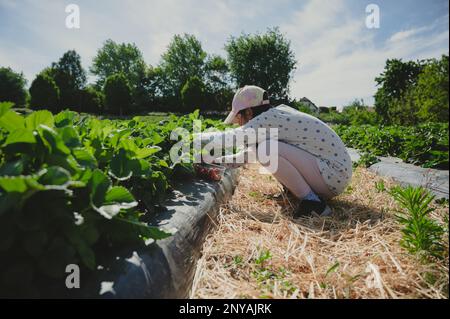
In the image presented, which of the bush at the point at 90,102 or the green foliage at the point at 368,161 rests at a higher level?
the bush at the point at 90,102

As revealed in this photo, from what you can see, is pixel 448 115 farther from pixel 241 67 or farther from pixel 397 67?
pixel 241 67

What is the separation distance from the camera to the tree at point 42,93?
24.0 m

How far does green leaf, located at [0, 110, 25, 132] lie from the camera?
938 millimetres

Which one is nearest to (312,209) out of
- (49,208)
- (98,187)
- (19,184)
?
(98,187)

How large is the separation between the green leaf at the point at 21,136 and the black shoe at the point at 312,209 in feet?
6.46

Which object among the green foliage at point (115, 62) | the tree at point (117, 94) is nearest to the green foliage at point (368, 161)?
the tree at point (117, 94)

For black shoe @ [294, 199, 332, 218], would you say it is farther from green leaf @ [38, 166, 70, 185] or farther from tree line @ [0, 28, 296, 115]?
tree line @ [0, 28, 296, 115]

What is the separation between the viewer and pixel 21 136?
0.88 m

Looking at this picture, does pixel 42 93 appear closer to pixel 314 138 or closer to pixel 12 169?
pixel 314 138

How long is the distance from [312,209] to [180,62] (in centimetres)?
4608

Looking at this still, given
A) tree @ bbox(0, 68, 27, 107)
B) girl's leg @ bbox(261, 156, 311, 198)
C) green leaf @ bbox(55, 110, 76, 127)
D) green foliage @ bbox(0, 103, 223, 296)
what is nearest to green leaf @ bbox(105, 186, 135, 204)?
green foliage @ bbox(0, 103, 223, 296)

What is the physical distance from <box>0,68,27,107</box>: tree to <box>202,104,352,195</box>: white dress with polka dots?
36648 millimetres

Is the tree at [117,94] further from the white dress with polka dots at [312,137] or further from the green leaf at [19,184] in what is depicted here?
the green leaf at [19,184]

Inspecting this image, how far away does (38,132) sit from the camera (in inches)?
36.6
